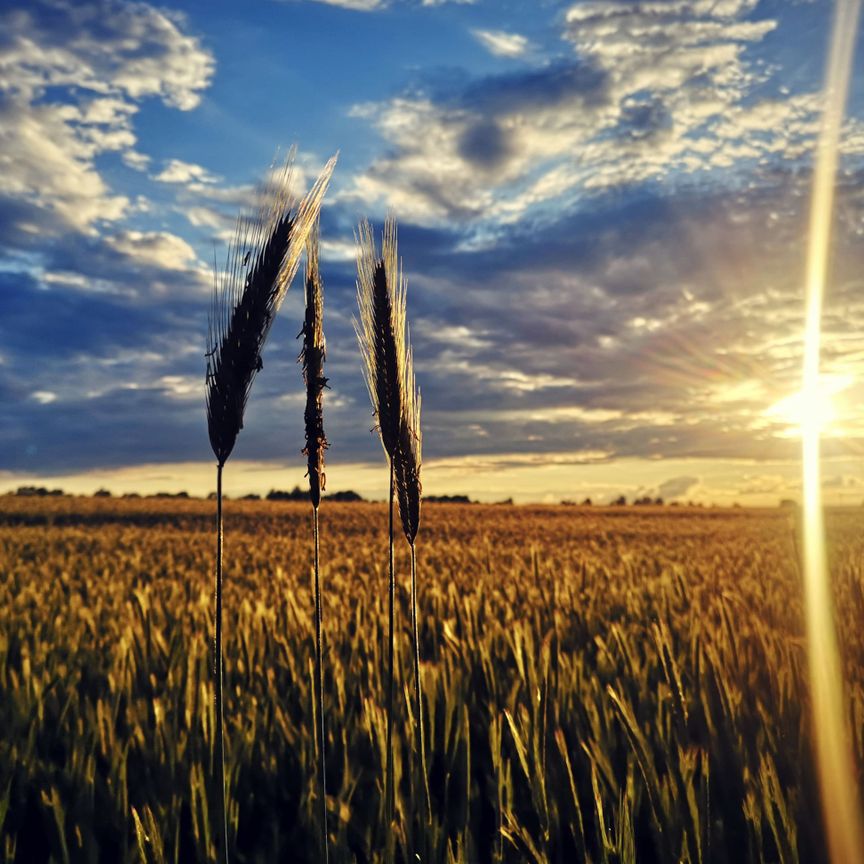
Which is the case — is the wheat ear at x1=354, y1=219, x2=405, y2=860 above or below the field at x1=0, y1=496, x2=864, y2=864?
above

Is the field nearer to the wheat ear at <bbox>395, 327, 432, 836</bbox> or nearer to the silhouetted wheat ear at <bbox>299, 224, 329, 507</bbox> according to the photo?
the wheat ear at <bbox>395, 327, 432, 836</bbox>

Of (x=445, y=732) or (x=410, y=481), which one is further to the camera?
(x=445, y=732)

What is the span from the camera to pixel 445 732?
286 cm

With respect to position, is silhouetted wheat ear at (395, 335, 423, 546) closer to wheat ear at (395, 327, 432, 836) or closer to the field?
wheat ear at (395, 327, 432, 836)

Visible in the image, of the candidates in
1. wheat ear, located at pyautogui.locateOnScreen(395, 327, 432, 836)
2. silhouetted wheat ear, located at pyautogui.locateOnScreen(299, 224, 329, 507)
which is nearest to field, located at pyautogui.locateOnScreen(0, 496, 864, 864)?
wheat ear, located at pyautogui.locateOnScreen(395, 327, 432, 836)

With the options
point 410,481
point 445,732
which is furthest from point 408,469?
point 445,732

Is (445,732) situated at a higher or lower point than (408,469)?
lower

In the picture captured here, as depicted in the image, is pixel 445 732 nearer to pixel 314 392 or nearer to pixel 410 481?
pixel 410 481

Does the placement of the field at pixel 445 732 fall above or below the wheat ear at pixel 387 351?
below

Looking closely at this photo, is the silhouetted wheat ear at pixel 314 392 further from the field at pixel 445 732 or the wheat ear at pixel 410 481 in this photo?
the field at pixel 445 732

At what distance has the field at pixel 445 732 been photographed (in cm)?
218

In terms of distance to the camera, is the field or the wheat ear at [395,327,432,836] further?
the field

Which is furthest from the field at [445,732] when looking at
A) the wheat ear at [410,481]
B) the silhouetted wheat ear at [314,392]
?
the silhouetted wheat ear at [314,392]

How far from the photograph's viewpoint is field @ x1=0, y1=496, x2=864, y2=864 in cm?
218
